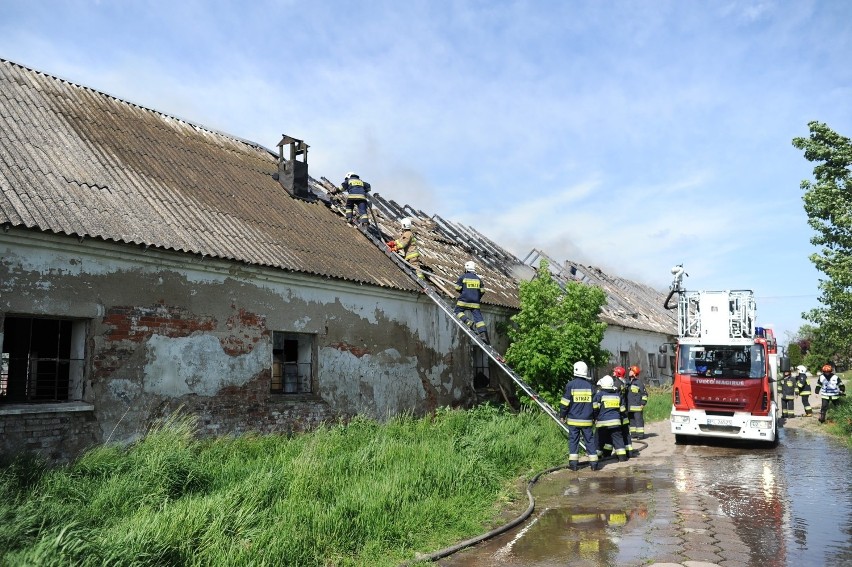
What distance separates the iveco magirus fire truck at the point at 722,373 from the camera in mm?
12195

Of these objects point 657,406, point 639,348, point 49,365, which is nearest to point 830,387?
point 657,406

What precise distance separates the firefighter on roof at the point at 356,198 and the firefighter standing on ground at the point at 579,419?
6.27 metres

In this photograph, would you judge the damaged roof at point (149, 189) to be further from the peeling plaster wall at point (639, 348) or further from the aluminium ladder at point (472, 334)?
the peeling plaster wall at point (639, 348)

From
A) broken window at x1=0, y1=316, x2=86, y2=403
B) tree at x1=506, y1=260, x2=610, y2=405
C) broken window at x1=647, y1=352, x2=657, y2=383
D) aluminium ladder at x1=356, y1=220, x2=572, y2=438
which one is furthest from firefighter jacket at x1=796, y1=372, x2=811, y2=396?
broken window at x1=0, y1=316, x2=86, y2=403

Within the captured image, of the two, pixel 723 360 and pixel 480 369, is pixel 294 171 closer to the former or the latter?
pixel 480 369

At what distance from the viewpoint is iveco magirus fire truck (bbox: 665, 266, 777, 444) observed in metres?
12.2

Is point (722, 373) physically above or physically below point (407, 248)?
below

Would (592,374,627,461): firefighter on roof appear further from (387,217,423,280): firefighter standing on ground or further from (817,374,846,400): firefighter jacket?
(817,374,846,400): firefighter jacket

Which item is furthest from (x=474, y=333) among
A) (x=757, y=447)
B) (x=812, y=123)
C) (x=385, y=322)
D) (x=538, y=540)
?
(x=812, y=123)

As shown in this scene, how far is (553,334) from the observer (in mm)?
13688

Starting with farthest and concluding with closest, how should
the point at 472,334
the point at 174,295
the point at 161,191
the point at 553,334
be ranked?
1. the point at 553,334
2. the point at 472,334
3. the point at 161,191
4. the point at 174,295

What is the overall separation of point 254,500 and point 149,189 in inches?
238

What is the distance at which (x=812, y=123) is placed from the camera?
16.9 meters

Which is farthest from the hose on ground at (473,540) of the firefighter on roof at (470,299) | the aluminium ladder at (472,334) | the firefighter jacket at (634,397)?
the firefighter jacket at (634,397)
